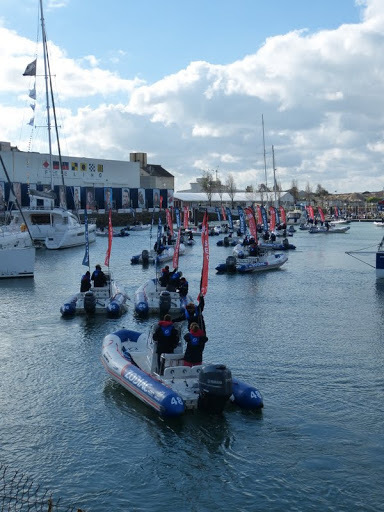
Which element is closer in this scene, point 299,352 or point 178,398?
point 178,398

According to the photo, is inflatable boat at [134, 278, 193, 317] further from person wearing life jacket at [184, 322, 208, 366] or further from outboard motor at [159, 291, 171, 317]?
person wearing life jacket at [184, 322, 208, 366]

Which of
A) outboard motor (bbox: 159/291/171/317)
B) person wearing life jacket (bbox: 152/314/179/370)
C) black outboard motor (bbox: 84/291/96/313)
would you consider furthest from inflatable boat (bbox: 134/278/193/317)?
person wearing life jacket (bbox: 152/314/179/370)

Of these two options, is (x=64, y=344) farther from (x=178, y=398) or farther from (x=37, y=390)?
(x=178, y=398)

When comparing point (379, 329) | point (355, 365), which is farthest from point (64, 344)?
point (379, 329)

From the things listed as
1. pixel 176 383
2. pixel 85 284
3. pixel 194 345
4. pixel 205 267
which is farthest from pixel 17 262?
pixel 176 383

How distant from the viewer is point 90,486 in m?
12.5

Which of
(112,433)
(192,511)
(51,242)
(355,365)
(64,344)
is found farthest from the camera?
(51,242)

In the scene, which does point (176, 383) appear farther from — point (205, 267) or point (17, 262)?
point (17, 262)

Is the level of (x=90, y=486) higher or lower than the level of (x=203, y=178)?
lower

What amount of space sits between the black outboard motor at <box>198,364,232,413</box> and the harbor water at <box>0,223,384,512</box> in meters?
0.46

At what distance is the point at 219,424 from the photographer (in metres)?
15.2

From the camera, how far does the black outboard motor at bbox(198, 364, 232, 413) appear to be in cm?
1509

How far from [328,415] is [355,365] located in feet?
16.8

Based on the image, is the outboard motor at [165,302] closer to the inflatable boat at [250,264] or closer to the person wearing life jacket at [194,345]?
the person wearing life jacket at [194,345]
